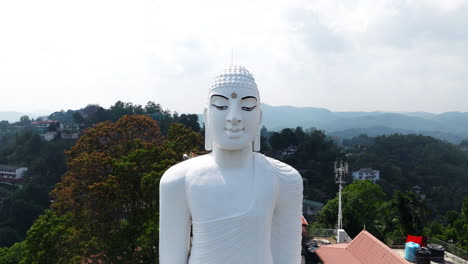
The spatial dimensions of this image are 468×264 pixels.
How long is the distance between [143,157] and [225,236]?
9.99 m

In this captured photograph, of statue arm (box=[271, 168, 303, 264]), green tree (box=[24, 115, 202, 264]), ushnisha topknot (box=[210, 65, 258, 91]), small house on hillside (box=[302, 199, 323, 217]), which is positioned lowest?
small house on hillside (box=[302, 199, 323, 217])

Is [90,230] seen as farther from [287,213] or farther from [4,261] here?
[4,261]

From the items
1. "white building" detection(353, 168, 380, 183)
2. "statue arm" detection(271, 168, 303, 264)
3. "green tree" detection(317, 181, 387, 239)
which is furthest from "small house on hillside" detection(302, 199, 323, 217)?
"statue arm" detection(271, 168, 303, 264)

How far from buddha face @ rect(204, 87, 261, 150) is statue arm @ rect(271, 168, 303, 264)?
82 cm

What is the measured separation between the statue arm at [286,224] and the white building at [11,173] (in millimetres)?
42487

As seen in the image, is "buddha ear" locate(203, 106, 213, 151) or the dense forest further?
the dense forest

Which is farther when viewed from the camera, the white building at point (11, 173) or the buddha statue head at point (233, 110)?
the white building at point (11, 173)

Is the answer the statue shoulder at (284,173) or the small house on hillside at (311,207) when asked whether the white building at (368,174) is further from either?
the statue shoulder at (284,173)

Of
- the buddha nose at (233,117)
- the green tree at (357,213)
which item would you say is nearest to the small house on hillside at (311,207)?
the green tree at (357,213)

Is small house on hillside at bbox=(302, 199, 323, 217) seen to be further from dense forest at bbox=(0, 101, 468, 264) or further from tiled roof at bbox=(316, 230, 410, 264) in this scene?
tiled roof at bbox=(316, 230, 410, 264)

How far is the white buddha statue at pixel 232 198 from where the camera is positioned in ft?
15.2

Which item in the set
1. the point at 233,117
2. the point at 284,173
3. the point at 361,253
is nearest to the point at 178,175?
the point at 233,117

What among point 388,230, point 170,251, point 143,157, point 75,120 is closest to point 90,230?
point 143,157

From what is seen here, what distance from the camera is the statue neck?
16.3 feet
